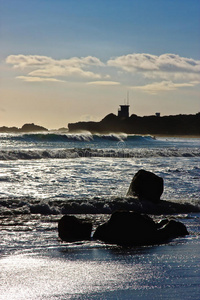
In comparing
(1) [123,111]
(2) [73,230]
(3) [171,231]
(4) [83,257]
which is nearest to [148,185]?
(3) [171,231]

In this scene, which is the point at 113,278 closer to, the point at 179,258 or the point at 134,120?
the point at 179,258

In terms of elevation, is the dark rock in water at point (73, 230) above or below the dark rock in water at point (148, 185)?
below

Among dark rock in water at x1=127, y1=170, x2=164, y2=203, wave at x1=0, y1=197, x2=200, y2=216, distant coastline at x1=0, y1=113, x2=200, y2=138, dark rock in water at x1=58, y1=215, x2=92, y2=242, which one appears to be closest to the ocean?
wave at x1=0, y1=197, x2=200, y2=216

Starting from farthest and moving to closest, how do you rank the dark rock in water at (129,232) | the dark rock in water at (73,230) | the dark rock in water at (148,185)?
the dark rock in water at (148,185) → the dark rock in water at (73,230) → the dark rock in water at (129,232)

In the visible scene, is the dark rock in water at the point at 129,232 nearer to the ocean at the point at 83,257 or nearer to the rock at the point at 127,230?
the rock at the point at 127,230

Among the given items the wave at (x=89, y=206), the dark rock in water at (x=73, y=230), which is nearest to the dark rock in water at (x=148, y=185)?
the wave at (x=89, y=206)

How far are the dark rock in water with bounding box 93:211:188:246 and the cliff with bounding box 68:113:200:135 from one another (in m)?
145

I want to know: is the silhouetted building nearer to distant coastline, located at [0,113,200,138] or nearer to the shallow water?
distant coastline, located at [0,113,200,138]

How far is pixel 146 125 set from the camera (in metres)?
160

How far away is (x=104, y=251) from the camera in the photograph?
→ 6512 mm

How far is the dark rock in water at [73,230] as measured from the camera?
7227 mm

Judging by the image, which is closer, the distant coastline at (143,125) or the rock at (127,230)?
the rock at (127,230)

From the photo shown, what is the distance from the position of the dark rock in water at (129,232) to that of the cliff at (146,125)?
145 metres

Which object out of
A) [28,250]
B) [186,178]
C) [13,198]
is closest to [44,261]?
[28,250]
